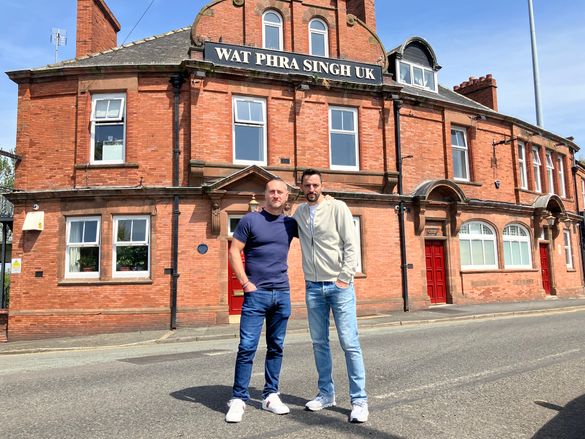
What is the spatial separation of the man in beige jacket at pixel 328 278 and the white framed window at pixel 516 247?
16.5m

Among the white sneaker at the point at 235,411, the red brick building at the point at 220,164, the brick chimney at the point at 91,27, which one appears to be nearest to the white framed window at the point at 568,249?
the red brick building at the point at 220,164

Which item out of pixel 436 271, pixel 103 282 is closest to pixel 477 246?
pixel 436 271

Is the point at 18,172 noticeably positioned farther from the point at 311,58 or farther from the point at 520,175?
the point at 520,175

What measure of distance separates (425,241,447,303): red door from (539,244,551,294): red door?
6393 mm

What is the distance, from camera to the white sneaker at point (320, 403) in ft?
12.9

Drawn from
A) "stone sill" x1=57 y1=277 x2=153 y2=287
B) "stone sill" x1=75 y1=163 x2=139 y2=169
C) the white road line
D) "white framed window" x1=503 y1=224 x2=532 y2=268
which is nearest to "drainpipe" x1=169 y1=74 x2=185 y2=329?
"stone sill" x1=57 y1=277 x2=153 y2=287

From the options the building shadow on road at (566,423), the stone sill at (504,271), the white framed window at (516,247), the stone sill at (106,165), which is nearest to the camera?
the building shadow on road at (566,423)

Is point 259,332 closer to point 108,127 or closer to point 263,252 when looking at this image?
point 263,252

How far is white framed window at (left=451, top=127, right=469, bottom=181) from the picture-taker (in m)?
17.7

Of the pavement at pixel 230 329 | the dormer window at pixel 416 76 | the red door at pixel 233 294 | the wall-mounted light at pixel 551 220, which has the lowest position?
the pavement at pixel 230 329

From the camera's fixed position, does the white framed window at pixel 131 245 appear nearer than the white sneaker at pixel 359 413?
No

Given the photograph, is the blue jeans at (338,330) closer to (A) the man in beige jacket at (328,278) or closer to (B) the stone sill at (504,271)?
(A) the man in beige jacket at (328,278)

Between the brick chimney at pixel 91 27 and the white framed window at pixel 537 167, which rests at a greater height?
the brick chimney at pixel 91 27

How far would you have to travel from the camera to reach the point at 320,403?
13.0 ft
